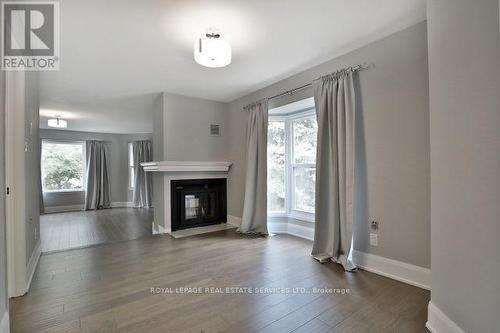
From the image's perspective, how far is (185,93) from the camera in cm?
407

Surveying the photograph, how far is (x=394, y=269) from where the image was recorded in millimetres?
2205

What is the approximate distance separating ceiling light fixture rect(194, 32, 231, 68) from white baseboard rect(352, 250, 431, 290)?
2376 mm

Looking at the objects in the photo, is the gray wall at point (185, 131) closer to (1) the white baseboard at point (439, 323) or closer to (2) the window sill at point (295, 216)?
(2) the window sill at point (295, 216)

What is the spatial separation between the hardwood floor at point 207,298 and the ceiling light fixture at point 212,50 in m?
2.03

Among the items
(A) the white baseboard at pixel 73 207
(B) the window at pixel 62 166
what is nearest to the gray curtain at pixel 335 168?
(A) the white baseboard at pixel 73 207

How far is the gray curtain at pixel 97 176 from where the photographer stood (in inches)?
279

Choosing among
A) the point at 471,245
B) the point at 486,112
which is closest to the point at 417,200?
the point at 471,245

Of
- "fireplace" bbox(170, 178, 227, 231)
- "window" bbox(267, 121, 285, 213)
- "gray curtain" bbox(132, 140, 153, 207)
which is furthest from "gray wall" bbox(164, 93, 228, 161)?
"gray curtain" bbox(132, 140, 153, 207)

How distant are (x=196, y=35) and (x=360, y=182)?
2223 mm

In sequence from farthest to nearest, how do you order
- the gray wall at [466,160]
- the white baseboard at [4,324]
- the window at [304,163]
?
the window at [304,163]
the white baseboard at [4,324]
the gray wall at [466,160]

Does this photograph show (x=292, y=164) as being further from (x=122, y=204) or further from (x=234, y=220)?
(x=122, y=204)

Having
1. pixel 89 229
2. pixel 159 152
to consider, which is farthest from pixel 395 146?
pixel 89 229

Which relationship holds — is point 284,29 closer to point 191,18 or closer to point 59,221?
point 191,18

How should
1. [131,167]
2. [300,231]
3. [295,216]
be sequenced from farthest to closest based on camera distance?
[131,167] < [295,216] < [300,231]
